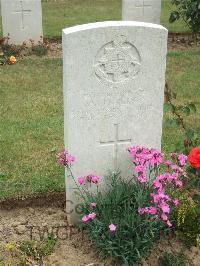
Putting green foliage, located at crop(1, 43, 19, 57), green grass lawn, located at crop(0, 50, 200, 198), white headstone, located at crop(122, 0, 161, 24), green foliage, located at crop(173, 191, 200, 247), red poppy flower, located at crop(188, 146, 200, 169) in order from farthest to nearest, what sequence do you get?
1. white headstone, located at crop(122, 0, 161, 24)
2. green foliage, located at crop(1, 43, 19, 57)
3. green grass lawn, located at crop(0, 50, 200, 198)
4. green foliage, located at crop(173, 191, 200, 247)
5. red poppy flower, located at crop(188, 146, 200, 169)

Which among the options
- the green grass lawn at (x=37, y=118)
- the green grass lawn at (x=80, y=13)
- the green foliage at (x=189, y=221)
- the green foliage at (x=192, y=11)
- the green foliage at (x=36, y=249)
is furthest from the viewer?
the green grass lawn at (x=80, y=13)

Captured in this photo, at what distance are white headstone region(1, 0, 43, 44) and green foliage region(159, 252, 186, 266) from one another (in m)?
6.77

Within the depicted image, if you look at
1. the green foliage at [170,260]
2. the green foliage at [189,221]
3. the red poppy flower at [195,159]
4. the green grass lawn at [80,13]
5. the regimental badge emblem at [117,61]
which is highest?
the regimental badge emblem at [117,61]

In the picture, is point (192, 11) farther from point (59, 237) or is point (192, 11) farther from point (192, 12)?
point (59, 237)

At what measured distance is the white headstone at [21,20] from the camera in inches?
A: 356

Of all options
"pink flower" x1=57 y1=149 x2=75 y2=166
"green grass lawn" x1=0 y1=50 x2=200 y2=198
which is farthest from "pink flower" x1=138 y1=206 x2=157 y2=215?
"green grass lawn" x1=0 y1=50 x2=200 y2=198

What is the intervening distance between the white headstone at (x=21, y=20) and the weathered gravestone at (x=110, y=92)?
20.0 ft

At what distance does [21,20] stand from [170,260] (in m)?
6.89

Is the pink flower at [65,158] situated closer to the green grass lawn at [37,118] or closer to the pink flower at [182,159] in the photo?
the pink flower at [182,159]

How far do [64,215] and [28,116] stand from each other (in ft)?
8.37

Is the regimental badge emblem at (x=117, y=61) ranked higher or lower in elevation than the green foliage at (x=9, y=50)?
higher

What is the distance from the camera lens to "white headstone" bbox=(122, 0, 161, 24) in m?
10.0

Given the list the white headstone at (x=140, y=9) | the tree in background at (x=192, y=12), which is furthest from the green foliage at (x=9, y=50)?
the tree in background at (x=192, y=12)

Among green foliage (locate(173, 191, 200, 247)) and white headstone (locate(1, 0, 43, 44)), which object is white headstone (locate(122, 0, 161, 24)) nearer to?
white headstone (locate(1, 0, 43, 44))
